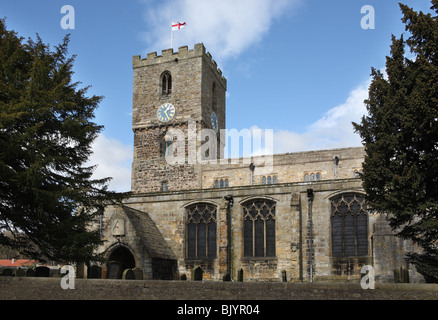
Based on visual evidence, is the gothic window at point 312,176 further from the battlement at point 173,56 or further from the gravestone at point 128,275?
the gravestone at point 128,275

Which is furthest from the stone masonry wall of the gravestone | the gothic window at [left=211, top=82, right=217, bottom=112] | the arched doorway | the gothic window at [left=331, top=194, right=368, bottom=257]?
the gothic window at [left=211, top=82, right=217, bottom=112]

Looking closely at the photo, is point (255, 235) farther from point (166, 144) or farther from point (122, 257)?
point (166, 144)

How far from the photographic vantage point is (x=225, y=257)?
24.2 m

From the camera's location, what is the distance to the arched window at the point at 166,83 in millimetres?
45284

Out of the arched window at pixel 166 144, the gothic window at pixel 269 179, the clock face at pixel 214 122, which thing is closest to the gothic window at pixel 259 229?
the gothic window at pixel 269 179

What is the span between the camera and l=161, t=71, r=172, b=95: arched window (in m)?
45.3

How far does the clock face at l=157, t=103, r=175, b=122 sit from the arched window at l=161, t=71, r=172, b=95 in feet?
4.67

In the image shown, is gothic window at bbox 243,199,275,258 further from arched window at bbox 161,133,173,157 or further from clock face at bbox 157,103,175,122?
clock face at bbox 157,103,175,122

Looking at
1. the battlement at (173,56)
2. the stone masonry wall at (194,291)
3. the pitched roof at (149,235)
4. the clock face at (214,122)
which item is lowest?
the stone masonry wall at (194,291)

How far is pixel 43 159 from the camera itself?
698 inches

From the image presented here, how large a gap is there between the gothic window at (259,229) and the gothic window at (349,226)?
313cm

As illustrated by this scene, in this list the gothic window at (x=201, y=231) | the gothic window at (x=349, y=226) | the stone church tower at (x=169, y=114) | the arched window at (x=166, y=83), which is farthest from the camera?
the arched window at (x=166, y=83)
